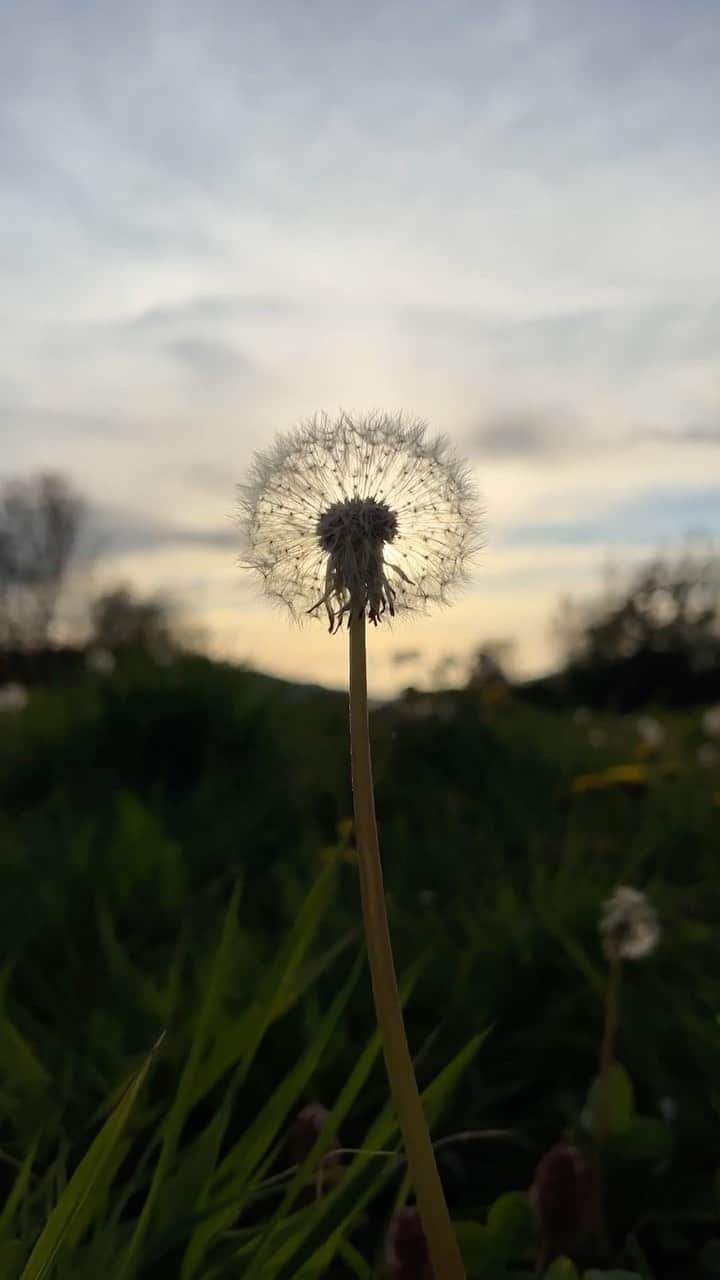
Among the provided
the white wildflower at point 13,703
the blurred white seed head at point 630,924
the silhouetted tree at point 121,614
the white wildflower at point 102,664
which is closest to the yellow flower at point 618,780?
the blurred white seed head at point 630,924

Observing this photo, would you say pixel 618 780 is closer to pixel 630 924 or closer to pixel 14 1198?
pixel 630 924

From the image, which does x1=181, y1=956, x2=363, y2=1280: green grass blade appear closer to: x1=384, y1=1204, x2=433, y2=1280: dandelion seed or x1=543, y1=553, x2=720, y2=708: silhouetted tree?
x1=384, y1=1204, x2=433, y2=1280: dandelion seed

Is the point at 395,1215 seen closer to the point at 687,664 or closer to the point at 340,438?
the point at 340,438

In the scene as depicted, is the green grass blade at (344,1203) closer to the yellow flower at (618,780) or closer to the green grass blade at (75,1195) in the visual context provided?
the green grass blade at (75,1195)

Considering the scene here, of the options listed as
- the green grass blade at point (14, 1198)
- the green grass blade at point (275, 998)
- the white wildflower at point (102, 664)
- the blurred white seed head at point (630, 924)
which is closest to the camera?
the green grass blade at point (14, 1198)

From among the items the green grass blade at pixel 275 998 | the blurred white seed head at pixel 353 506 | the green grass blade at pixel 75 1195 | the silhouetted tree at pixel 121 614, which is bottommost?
the green grass blade at pixel 75 1195

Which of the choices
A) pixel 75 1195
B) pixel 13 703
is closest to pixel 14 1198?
pixel 75 1195
